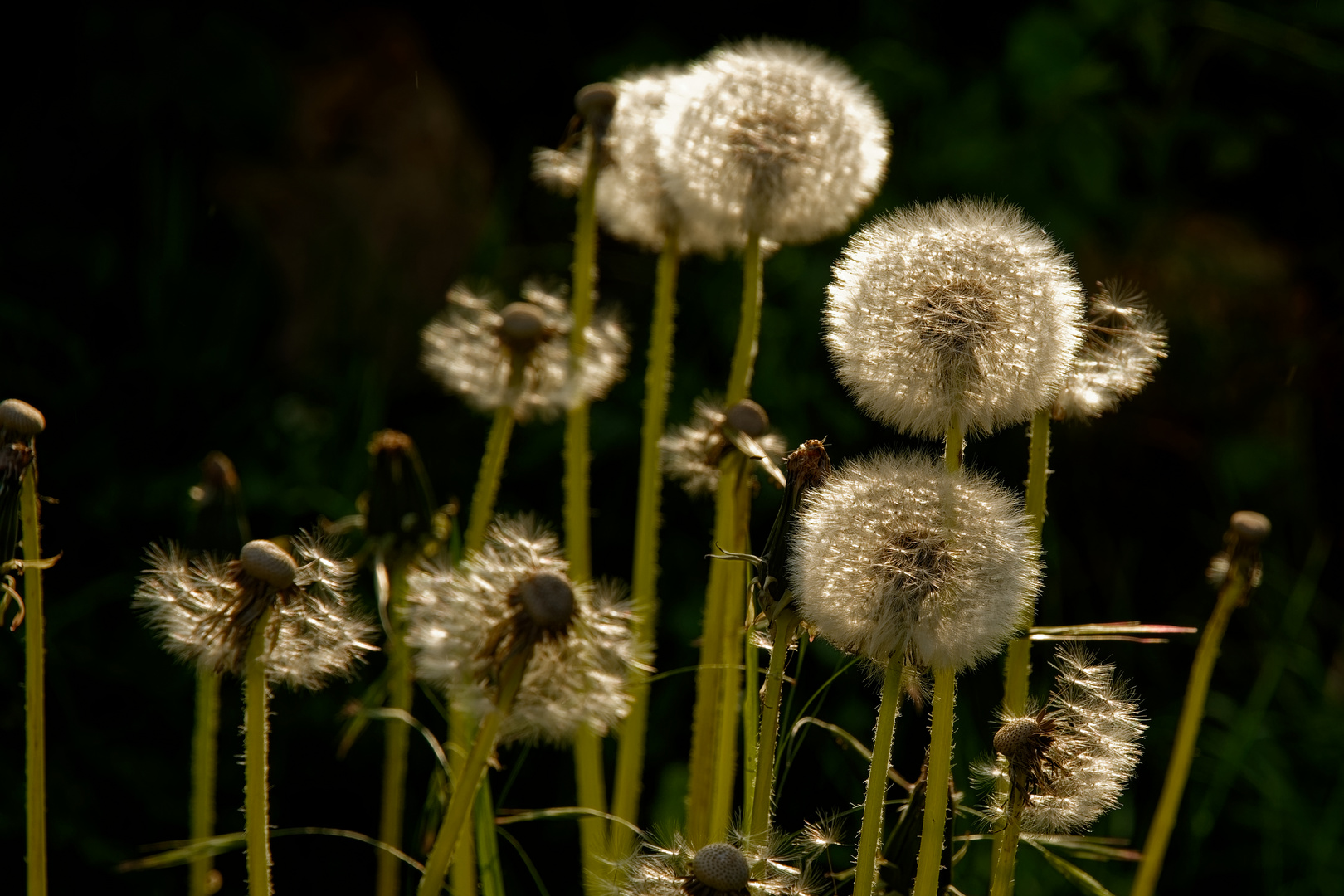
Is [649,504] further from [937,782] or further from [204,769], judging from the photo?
[937,782]

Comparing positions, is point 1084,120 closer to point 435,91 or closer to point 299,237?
point 435,91

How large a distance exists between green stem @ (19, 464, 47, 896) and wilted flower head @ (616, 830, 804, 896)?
464 millimetres

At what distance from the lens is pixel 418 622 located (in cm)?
101

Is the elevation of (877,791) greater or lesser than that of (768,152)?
lesser

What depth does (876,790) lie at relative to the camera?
799 millimetres

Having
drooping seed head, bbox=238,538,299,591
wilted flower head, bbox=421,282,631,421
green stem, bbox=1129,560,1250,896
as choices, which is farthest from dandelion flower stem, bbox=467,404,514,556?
green stem, bbox=1129,560,1250,896

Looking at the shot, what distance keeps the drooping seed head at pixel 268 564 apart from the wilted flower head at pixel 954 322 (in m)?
0.41

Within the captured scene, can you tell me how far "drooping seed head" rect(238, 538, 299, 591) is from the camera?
2.81ft

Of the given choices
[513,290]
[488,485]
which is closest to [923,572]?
[488,485]

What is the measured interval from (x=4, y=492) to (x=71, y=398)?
172 cm

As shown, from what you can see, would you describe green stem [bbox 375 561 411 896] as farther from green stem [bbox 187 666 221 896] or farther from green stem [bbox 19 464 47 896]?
green stem [bbox 19 464 47 896]

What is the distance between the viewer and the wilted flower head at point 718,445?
1061 mm

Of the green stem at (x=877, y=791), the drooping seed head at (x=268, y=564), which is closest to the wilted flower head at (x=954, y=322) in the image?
the green stem at (x=877, y=791)

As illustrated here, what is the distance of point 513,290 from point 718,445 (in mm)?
1863
